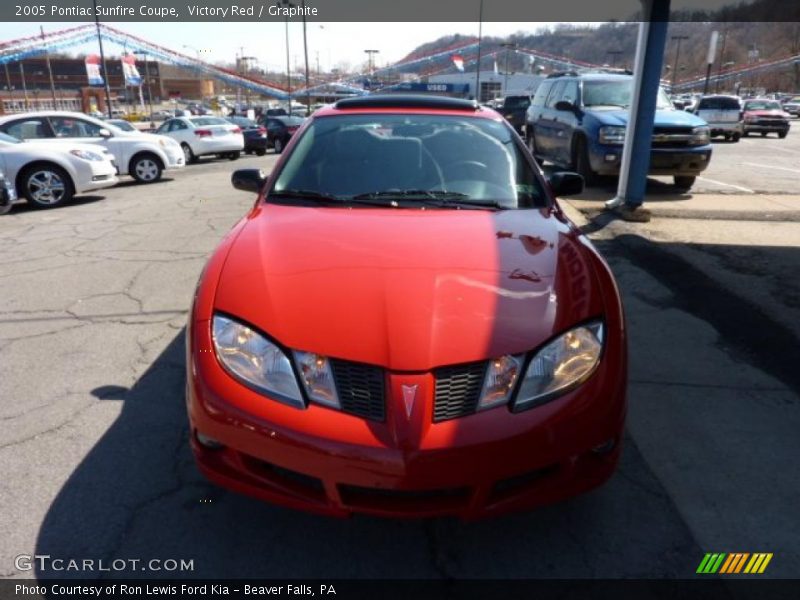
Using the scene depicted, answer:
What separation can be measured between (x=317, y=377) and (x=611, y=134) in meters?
8.71

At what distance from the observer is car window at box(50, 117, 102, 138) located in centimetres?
1166

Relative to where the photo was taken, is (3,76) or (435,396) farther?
(3,76)

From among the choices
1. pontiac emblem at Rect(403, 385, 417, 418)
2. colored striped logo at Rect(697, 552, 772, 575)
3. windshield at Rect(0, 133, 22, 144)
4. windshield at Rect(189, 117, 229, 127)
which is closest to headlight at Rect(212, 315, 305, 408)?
pontiac emblem at Rect(403, 385, 417, 418)

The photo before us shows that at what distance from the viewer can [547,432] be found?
6.32 ft

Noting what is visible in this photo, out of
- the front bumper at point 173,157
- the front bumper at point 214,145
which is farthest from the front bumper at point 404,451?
the front bumper at point 214,145

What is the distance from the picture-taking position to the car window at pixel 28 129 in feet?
35.8

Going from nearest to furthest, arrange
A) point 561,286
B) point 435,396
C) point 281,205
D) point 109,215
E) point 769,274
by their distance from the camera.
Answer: point 435,396 < point 561,286 < point 281,205 < point 769,274 < point 109,215

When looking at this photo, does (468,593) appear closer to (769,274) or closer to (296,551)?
(296,551)

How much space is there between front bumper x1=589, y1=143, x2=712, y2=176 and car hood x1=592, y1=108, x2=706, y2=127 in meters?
0.38

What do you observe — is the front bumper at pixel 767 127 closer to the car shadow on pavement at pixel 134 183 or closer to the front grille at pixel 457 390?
the car shadow on pavement at pixel 134 183

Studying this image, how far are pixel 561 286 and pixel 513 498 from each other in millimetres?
847

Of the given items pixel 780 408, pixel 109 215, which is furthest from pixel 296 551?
pixel 109 215

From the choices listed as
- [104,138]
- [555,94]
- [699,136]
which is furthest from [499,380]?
[104,138]

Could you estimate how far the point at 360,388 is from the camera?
6.36ft
